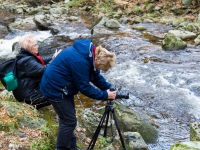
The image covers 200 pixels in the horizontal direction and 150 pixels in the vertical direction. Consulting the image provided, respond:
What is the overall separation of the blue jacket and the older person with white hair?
1207mm

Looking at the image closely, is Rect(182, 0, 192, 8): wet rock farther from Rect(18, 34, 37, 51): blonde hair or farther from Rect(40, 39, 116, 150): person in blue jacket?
Rect(40, 39, 116, 150): person in blue jacket

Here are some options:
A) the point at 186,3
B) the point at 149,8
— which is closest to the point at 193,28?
the point at 186,3

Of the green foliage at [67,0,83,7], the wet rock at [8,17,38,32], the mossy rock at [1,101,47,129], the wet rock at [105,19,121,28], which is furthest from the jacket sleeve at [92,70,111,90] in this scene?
the green foliage at [67,0,83,7]

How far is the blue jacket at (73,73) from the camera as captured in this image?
9.78ft

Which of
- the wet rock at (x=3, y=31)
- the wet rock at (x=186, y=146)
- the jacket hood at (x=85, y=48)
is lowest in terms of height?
the wet rock at (x=3, y=31)

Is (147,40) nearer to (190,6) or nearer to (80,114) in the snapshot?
(190,6)

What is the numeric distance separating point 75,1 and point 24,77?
A: 53.5ft

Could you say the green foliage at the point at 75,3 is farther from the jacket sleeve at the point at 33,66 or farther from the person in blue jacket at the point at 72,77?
the person in blue jacket at the point at 72,77

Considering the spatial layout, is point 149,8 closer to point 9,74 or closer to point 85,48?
point 9,74

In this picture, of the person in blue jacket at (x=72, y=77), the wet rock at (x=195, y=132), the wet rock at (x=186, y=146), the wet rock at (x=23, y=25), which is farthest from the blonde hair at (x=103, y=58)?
the wet rock at (x=23, y=25)

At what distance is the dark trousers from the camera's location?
10.8 feet

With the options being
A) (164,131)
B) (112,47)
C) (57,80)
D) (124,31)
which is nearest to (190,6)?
(124,31)

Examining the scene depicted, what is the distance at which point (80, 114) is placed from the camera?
487 centimetres

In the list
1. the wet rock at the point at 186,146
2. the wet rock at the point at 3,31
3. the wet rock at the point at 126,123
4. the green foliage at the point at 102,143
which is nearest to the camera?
the wet rock at the point at 186,146
